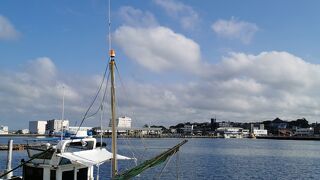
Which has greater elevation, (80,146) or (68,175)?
(80,146)

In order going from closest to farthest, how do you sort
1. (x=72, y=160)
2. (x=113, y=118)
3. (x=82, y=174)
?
(x=72, y=160) → (x=113, y=118) → (x=82, y=174)

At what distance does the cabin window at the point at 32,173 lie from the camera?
2501 centimetres

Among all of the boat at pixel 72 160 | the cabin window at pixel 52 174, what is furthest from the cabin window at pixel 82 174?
the cabin window at pixel 52 174

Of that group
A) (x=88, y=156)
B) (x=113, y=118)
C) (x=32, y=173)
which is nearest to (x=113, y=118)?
(x=113, y=118)

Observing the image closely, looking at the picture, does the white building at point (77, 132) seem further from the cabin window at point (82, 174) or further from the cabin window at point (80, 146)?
the cabin window at point (82, 174)

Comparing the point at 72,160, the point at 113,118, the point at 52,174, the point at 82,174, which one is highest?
the point at 113,118

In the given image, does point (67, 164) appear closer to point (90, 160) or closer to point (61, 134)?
point (90, 160)

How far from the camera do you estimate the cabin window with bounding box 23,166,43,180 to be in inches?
985

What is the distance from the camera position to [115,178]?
78.6 ft

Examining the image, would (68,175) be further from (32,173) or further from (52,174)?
(32,173)

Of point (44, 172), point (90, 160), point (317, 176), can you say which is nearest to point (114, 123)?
point (90, 160)

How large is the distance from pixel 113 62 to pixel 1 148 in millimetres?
115818

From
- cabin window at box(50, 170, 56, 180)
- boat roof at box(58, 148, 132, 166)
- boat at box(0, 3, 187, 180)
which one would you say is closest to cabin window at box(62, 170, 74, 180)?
boat at box(0, 3, 187, 180)

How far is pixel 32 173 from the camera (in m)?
25.3
